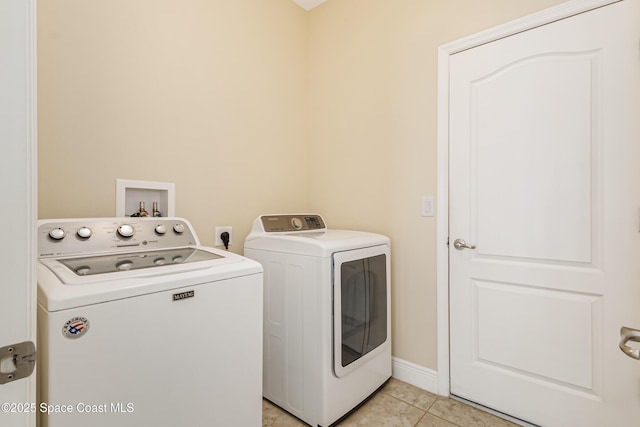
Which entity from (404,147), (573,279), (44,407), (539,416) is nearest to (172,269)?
(44,407)

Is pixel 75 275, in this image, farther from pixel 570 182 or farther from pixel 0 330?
pixel 570 182

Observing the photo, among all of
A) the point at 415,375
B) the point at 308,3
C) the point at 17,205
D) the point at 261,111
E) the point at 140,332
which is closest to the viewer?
the point at 17,205

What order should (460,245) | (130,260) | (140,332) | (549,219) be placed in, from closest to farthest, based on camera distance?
(140,332) → (130,260) → (549,219) → (460,245)

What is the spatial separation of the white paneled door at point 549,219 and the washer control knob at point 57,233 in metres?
1.88

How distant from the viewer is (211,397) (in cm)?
106

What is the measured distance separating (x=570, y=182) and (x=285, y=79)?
1.92m

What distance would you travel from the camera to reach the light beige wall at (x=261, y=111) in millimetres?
1424

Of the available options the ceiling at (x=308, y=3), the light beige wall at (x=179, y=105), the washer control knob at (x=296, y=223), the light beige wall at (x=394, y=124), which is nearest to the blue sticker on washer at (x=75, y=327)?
the light beige wall at (x=179, y=105)

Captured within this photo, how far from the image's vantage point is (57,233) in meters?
1.19

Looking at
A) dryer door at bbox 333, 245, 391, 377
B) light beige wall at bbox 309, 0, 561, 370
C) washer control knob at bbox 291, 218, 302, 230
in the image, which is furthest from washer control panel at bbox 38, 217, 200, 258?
light beige wall at bbox 309, 0, 561, 370

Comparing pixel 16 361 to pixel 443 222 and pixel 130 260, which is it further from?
pixel 443 222

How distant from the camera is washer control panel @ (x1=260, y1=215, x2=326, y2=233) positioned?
191 centimetres

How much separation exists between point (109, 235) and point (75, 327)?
0.62 meters

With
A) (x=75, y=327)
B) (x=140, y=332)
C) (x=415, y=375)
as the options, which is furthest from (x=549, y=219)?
(x=75, y=327)
